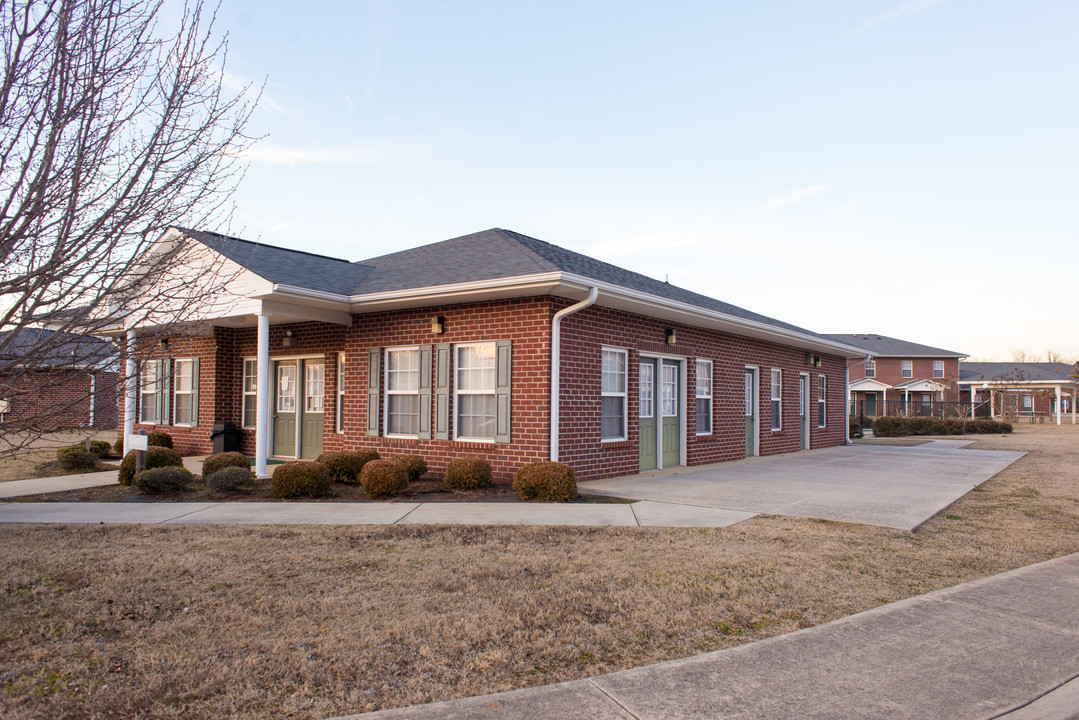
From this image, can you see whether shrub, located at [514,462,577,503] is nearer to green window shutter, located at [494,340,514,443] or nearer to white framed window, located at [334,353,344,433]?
green window shutter, located at [494,340,514,443]

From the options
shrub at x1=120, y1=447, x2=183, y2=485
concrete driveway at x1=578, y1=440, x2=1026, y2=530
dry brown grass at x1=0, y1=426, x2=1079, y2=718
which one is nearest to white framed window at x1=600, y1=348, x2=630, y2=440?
concrete driveway at x1=578, y1=440, x2=1026, y2=530

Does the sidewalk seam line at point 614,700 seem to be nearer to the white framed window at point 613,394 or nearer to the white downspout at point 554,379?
→ the white downspout at point 554,379

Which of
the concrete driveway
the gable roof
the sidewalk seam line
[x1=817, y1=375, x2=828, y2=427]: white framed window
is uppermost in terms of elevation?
the gable roof

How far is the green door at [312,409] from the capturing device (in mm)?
13345

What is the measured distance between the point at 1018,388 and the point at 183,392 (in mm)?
48555

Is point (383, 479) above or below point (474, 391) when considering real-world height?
below

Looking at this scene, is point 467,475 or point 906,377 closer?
point 467,475

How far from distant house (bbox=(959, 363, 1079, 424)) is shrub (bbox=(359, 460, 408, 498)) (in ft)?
126

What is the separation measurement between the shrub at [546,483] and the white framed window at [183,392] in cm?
968

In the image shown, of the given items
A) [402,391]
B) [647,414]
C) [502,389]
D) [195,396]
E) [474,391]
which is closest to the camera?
[502,389]

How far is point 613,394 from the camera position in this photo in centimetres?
1118

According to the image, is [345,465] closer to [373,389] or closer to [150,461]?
[373,389]

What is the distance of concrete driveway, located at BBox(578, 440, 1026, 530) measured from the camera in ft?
27.1

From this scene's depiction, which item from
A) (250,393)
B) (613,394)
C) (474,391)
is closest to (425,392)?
(474,391)
